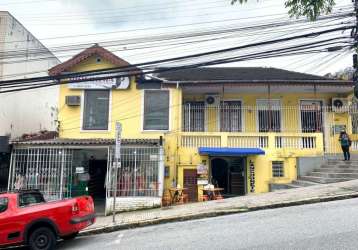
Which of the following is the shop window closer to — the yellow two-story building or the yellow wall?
the yellow two-story building

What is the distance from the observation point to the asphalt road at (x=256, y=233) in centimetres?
702

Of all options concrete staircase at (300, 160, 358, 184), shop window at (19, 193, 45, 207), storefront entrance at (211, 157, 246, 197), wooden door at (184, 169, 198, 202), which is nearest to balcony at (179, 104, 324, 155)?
storefront entrance at (211, 157, 246, 197)

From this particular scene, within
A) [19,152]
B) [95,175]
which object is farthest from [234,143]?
[19,152]

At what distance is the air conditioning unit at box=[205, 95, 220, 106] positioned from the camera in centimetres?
1962

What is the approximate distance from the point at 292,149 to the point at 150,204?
7.08 metres

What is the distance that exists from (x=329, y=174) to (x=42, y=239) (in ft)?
37.5

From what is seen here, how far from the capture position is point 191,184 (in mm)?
16438

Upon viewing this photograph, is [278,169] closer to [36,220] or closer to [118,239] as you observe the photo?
[118,239]

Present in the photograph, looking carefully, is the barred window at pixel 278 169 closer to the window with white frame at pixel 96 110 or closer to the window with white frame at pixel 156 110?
the window with white frame at pixel 156 110

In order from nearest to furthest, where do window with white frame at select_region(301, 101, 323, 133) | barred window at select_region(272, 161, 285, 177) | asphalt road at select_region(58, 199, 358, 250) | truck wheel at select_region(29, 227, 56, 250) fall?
asphalt road at select_region(58, 199, 358, 250), truck wheel at select_region(29, 227, 56, 250), barred window at select_region(272, 161, 285, 177), window with white frame at select_region(301, 101, 323, 133)

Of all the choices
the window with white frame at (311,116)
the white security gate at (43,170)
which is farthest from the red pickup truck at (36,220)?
the window with white frame at (311,116)

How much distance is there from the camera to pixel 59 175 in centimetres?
1486

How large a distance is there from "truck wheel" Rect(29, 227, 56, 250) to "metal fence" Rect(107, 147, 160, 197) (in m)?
5.89

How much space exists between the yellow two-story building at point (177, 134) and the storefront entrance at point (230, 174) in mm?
47
